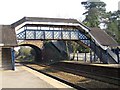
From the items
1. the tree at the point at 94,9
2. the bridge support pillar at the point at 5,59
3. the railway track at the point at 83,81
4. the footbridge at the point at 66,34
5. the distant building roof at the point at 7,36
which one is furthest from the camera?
the tree at the point at 94,9

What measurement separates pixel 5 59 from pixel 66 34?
1173cm

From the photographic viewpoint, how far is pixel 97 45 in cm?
3475

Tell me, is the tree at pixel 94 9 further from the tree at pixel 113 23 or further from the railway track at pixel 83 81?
the railway track at pixel 83 81

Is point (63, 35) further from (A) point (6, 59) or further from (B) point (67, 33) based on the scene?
(A) point (6, 59)

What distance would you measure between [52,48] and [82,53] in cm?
594

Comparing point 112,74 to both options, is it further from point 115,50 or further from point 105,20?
point 105,20

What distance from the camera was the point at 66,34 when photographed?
3678cm

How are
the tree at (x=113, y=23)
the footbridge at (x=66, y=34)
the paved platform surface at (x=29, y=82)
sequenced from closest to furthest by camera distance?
1. the paved platform surface at (x=29, y=82)
2. the footbridge at (x=66, y=34)
3. the tree at (x=113, y=23)

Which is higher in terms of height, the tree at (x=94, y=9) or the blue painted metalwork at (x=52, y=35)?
the tree at (x=94, y=9)

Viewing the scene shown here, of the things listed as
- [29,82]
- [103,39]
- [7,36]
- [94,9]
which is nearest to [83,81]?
[29,82]

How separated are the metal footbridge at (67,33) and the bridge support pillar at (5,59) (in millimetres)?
4482

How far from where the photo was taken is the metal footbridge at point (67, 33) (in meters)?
33.1

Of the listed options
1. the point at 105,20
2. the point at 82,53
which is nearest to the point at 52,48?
the point at 82,53

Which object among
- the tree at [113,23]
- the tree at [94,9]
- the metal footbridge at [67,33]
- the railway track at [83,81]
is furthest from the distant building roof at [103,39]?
the tree at [94,9]
